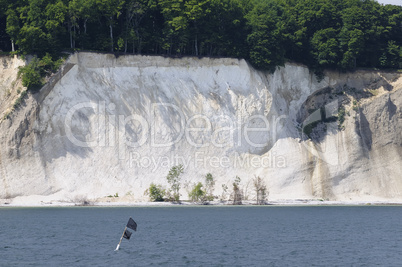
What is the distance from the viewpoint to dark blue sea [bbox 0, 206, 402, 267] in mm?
36969

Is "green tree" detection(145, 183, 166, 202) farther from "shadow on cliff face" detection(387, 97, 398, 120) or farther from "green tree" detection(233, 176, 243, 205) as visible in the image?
"shadow on cliff face" detection(387, 97, 398, 120)

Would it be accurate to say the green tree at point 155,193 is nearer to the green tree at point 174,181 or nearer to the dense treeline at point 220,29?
the green tree at point 174,181

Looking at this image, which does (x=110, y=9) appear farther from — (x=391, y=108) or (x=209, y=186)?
(x=391, y=108)

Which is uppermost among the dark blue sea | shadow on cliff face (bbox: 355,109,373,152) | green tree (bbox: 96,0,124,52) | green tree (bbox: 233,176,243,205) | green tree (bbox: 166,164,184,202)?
green tree (bbox: 96,0,124,52)

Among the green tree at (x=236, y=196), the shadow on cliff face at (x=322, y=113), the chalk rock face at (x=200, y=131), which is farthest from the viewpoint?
the shadow on cliff face at (x=322, y=113)

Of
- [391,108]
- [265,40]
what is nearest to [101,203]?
[265,40]

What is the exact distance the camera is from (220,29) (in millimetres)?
76125

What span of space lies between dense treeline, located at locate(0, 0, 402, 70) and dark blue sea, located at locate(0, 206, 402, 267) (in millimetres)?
16793

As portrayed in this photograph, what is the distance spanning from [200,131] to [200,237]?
28.6 metres

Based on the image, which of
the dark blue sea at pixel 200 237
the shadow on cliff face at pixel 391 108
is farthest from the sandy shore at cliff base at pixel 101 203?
the shadow on cliff face at pixel 391 108

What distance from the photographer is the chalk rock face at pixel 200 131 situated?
223ft

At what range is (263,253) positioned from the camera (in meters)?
39.1

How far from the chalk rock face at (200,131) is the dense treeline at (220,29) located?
82.2 inches

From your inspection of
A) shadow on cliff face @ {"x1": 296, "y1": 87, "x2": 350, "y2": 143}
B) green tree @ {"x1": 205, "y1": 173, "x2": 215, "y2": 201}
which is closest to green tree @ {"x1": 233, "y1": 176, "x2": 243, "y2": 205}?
green tree @ {"x1": 205, "y1": 173, "x2": 215, "y2": 201}
